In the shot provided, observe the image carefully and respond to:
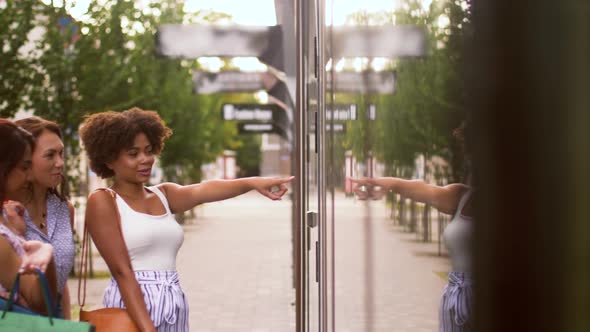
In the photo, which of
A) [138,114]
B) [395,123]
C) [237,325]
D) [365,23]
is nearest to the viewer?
[395,123]

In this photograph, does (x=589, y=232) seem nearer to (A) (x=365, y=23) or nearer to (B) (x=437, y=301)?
(B) (x=437, y=301)

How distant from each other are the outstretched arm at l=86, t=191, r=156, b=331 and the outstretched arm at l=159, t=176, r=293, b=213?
353 mm

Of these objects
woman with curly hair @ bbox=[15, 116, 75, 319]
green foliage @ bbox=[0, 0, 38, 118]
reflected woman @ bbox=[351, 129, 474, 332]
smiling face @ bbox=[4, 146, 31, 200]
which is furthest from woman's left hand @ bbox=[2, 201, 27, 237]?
green foliage @ bbox=[0, 0, 38, 118]

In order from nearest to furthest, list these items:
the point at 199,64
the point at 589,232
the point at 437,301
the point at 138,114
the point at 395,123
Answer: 1. the point at 589,232
2. the point at 437,301
3. the point at 395,123
4. the point at 138,114
5. the point at 199,64

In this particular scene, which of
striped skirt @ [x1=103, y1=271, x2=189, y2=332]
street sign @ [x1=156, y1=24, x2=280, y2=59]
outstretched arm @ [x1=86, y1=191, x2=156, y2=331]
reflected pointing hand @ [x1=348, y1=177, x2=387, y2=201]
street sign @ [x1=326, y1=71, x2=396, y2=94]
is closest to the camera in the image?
street sign @ [x1=326, y1=71, x2=396, y2=94]

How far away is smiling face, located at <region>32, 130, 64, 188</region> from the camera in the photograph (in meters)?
2.79

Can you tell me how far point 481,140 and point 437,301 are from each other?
0.29m

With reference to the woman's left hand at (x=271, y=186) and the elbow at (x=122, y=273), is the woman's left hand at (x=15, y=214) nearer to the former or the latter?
the elbow at (x=122, y=273)

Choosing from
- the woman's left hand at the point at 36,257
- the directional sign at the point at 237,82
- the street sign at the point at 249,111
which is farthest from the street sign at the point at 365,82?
the street sign at the point at 249,111

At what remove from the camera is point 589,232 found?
40cm

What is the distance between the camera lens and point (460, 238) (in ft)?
1.65

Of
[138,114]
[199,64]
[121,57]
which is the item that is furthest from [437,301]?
[199,64]

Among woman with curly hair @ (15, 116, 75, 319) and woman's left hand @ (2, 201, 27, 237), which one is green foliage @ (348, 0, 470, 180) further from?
woman with curly hair @ (15, 116, 75, 319)

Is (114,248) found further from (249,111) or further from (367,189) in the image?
(249,111)
